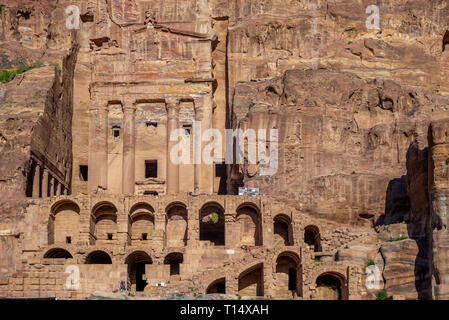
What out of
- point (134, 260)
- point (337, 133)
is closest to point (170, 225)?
point (134, 260)

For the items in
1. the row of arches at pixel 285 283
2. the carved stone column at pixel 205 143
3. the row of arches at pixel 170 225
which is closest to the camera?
the row of arches at pixel 285 283

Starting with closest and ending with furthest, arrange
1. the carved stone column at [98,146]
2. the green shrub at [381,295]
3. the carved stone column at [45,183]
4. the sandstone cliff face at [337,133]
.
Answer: the green shrub at [381,295] < the sandstone cliff face at [337,133] < the carved stone column at [45,183] < the carved stone column at [98,146]

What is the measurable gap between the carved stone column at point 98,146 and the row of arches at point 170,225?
12.2 meters

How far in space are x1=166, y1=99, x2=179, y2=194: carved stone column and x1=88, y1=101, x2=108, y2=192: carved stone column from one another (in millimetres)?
6131

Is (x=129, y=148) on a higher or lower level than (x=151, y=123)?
lower

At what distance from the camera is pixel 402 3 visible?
4412 inches

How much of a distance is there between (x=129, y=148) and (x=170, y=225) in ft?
49.9

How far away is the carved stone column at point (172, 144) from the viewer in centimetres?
10375

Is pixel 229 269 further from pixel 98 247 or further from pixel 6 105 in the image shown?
pixel 6 105

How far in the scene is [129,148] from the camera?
346ft

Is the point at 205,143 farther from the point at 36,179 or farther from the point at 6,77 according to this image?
the point at 6,77

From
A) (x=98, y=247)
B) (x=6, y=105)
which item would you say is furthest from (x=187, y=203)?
(x=6, y=105)

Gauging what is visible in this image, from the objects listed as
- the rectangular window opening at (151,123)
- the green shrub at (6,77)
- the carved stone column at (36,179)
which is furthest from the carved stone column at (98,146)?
the carved stone column at (36,179)

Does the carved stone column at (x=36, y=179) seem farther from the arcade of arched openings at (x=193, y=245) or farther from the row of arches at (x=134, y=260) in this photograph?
the row of arches at (x=134, y=260)
